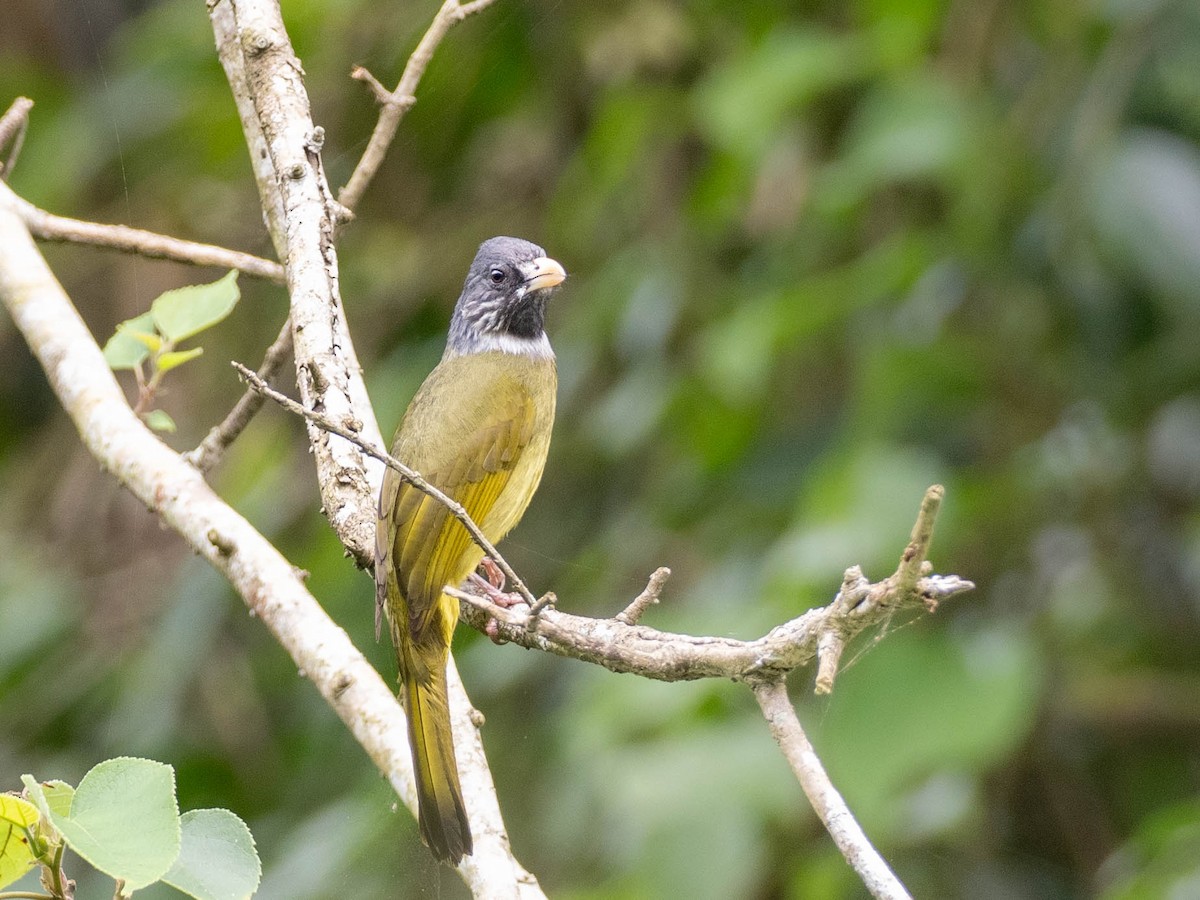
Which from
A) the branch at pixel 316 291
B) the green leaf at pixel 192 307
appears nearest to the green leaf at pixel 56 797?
the branch at pixel 316 291

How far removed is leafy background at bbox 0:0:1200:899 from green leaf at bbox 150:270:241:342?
987mm

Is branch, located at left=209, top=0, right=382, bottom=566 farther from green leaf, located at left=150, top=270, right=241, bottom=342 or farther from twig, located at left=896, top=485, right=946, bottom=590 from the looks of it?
twig, located at left=896, top=485, right=946, bottom=590

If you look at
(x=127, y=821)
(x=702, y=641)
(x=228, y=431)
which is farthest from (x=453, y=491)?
(x=127, y=821)

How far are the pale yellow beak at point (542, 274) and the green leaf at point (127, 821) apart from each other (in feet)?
6.50

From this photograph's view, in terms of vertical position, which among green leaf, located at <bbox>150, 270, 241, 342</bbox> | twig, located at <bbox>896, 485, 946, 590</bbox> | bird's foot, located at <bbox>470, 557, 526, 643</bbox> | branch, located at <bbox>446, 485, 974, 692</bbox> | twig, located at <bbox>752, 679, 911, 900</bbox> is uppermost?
green leaf, located at <bbox>150, 270, 241, 342</bbox>

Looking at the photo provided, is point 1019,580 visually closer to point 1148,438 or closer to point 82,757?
point 1148,438

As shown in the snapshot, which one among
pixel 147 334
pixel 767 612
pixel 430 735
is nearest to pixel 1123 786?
pixel 767 612

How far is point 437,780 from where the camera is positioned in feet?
6.71

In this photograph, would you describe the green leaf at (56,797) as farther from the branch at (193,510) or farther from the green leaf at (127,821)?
the branch at (193,510)

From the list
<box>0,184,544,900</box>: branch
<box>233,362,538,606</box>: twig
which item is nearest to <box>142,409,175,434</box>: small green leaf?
<box>0,184,544,900</box>: branch

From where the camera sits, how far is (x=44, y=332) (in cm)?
260

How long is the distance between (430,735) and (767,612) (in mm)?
1406

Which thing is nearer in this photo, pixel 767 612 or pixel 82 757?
pixel 767 612

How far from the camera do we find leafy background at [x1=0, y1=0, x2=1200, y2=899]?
3441 mm
